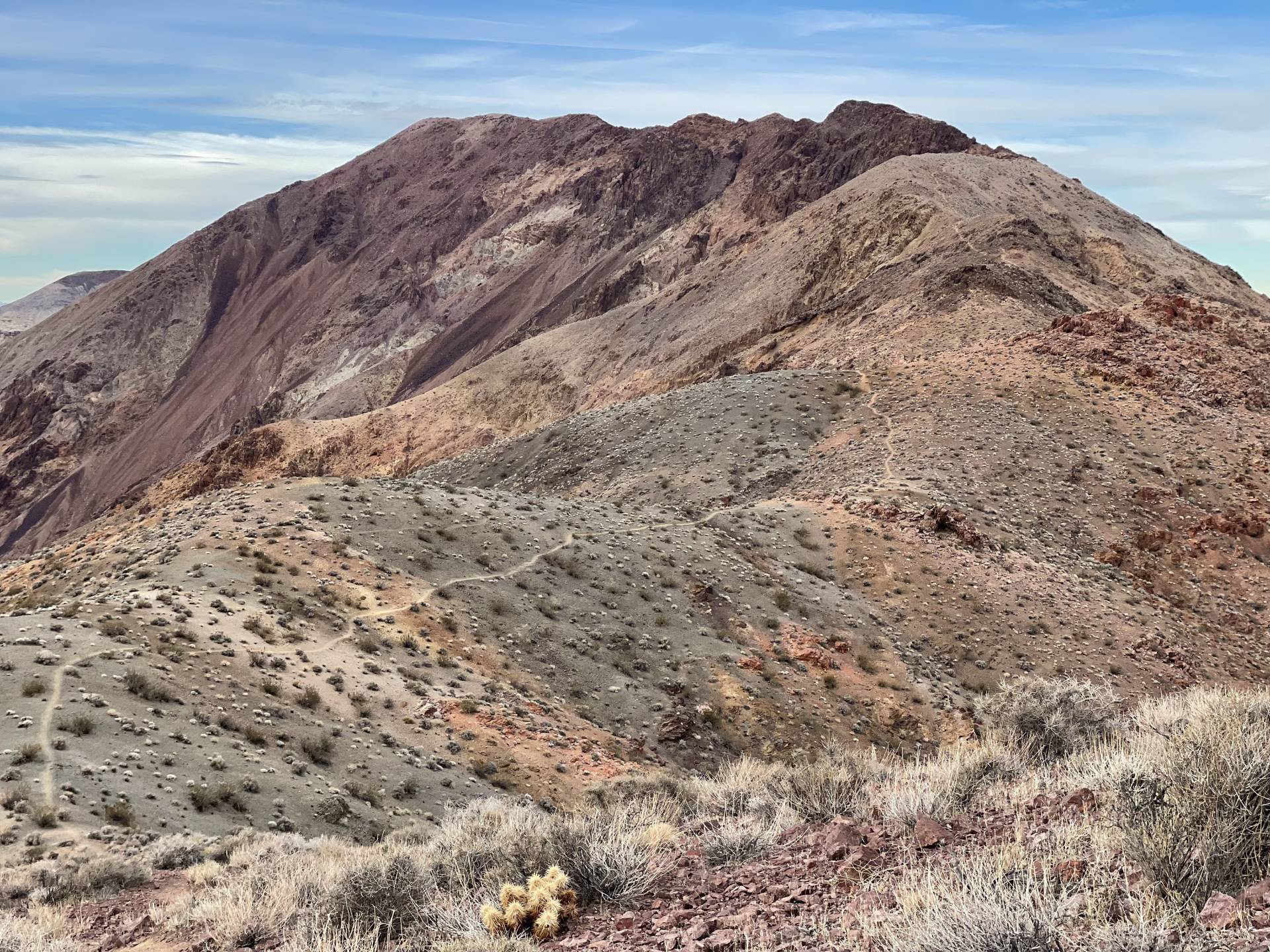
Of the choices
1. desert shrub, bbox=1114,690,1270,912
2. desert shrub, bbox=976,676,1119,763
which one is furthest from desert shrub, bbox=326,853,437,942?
desert shrub, bbox=976,676,1119,763

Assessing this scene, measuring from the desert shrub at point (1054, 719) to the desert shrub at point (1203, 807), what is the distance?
14.2 feet

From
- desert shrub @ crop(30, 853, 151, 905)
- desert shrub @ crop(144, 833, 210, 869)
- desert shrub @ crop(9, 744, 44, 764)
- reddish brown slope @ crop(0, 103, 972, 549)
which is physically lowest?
desert shrub @ crop(144, 833, 210, 869)

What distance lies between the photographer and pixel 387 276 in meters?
109

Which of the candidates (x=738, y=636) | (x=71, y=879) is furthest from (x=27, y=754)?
(x=738, y=636)

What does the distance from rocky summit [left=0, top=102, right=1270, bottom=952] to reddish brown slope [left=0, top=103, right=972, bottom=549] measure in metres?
14.8

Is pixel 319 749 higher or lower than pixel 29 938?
lower

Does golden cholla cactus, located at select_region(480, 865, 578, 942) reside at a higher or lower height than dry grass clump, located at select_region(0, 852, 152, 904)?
higher

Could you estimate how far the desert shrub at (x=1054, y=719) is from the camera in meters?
12.1

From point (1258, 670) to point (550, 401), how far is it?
44.4 metres

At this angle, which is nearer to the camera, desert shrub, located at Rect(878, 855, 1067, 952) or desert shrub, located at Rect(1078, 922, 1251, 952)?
desert shrub, located at Rect(1078, 922, 1251, 952)

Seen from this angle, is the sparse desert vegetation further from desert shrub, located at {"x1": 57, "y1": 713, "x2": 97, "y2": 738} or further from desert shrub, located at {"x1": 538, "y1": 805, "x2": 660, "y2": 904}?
desert shrub, located at {"x1": 57, "y1": 713, "x2": 97, "y2": 738}

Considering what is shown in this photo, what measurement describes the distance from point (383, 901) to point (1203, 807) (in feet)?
17.5

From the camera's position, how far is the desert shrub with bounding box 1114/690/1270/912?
18.1 feet

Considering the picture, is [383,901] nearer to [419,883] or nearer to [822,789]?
[419,883]
